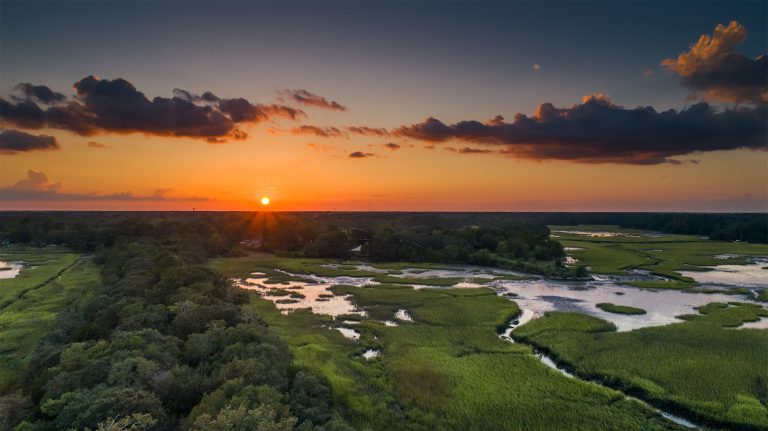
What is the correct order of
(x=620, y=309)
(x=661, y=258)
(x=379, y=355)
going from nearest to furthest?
(x=379, y=355), (x=620, y=309), (x=661, y=258)

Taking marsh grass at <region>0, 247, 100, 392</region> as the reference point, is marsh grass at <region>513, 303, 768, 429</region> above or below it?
above

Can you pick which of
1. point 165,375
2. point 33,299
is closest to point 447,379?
point 165,375

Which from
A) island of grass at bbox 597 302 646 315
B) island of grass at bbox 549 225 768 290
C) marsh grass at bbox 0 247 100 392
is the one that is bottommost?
marsh grass at bbox 0 247 100 392

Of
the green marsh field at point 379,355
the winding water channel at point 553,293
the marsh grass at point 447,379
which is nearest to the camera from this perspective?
the green marsh field at point 379,355

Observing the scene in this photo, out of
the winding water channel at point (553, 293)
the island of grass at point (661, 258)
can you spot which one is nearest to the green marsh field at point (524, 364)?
the winding water channel at point (553, 293)

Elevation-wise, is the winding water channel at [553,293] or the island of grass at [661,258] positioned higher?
the island of grass at [661,258]

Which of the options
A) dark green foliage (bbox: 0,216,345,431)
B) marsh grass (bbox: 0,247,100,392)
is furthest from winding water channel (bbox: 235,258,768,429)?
marsh grass (bbox: 0,247,100,392)

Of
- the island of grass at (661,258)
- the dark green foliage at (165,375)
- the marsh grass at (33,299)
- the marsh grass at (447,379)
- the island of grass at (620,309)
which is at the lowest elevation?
the marsh grass at (33,299)

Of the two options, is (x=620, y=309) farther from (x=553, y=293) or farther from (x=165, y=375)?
(x=165, y=375)

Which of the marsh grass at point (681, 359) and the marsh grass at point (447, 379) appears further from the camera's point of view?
the marsh grass at point (681, 359)

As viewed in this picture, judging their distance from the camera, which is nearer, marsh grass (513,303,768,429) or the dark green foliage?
the dark green foliage

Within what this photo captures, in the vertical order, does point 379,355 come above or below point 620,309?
below

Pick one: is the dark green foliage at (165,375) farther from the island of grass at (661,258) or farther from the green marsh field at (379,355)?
the island of grass at (661,258)

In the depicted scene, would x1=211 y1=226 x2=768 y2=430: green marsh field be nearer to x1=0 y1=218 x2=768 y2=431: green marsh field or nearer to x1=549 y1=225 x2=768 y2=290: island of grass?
x1=0 y1=218 x2=768 y2=431: green marsh field
